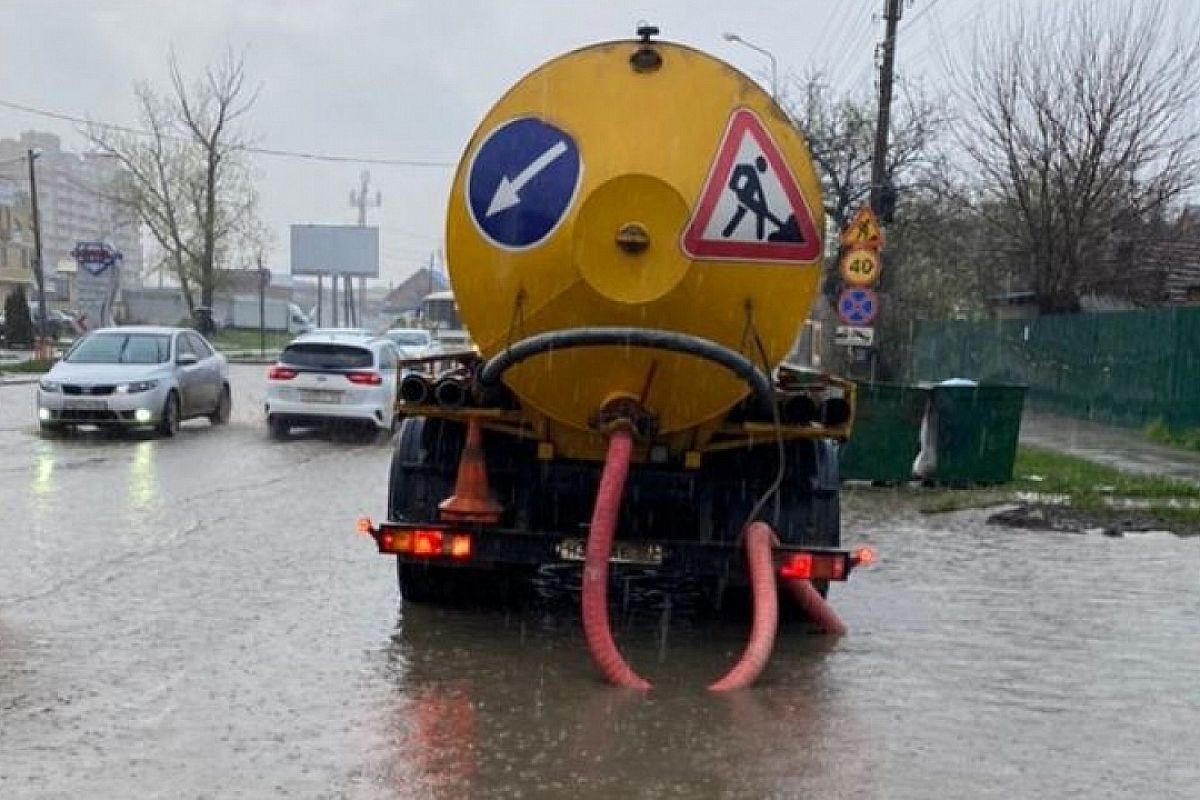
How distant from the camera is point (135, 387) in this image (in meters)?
19.3

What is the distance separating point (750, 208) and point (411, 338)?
32625mm

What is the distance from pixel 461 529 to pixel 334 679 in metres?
1.12

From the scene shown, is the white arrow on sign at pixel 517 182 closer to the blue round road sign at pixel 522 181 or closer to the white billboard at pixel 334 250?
the blue round road sign at pixel 522 181

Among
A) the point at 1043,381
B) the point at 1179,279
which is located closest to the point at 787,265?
the point at 1043,381

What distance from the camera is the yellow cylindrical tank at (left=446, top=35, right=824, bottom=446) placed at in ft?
22.4

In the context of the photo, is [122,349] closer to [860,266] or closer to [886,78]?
[860,266]

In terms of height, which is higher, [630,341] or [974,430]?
[630,341]

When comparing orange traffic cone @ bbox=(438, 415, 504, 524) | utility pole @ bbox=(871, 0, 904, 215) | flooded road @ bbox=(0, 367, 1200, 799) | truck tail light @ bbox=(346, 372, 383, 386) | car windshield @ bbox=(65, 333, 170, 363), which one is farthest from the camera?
utility pole @ bbox=(871, 0, 904, 215)

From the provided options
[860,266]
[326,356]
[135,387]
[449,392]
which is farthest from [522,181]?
[326,356]

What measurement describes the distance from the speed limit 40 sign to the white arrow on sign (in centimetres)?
1124

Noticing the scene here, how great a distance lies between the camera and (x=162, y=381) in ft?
65.1

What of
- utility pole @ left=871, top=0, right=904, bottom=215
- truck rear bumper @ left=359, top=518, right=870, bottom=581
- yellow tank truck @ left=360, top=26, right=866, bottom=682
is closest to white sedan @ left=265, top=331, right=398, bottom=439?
utility pole @ left=871, top=0, right=904, bottom=215

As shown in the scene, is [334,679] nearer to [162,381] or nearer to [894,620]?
[894,620]

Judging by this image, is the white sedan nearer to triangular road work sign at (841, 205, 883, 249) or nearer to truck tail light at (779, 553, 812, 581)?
triangular road work sign at (841, 205, 883, 249)
